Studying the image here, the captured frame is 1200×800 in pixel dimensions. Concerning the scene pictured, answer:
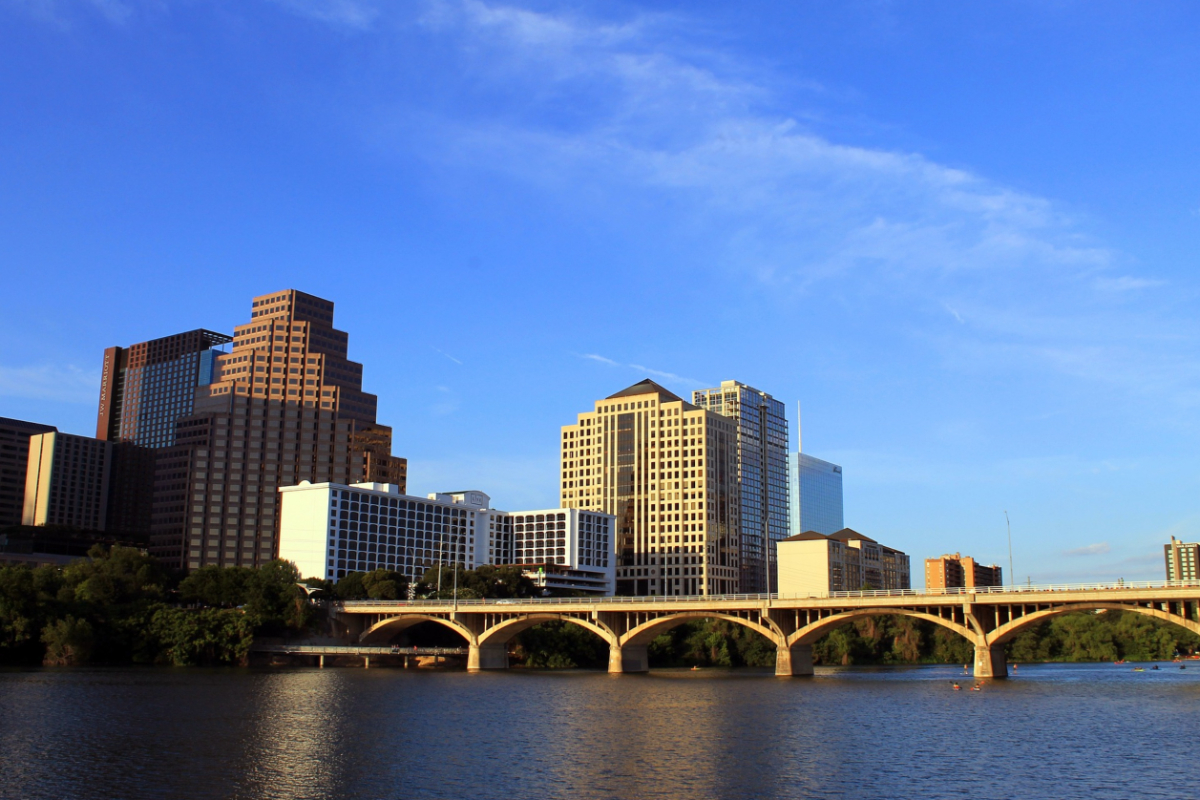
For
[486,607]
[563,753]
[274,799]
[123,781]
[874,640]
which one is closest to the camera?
[274,799]

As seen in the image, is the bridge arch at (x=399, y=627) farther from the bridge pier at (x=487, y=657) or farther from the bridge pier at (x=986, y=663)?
the bridge pier at (x=986, y=663)

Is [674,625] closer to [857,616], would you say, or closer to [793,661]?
[793,661]


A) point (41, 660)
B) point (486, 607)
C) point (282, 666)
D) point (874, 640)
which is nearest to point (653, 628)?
point (486, 607)

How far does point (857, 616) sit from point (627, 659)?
114ft

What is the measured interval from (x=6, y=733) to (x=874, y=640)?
143 m

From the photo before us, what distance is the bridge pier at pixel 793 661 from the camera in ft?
408

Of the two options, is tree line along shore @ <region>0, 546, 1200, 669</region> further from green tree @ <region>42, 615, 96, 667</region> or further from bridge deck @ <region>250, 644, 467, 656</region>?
bridge deck @ <region>250, 644, 467, 656</region>

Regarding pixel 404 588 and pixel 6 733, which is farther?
pixel 404 588

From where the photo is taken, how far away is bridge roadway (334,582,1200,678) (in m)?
103

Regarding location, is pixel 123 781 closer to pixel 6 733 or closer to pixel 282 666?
pixel 6 733

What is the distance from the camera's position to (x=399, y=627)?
515 ft

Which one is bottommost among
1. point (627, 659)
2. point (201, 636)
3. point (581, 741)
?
point (581, 741)

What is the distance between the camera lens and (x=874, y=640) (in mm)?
177000

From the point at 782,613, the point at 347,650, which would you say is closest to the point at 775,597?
the point at 782,613
